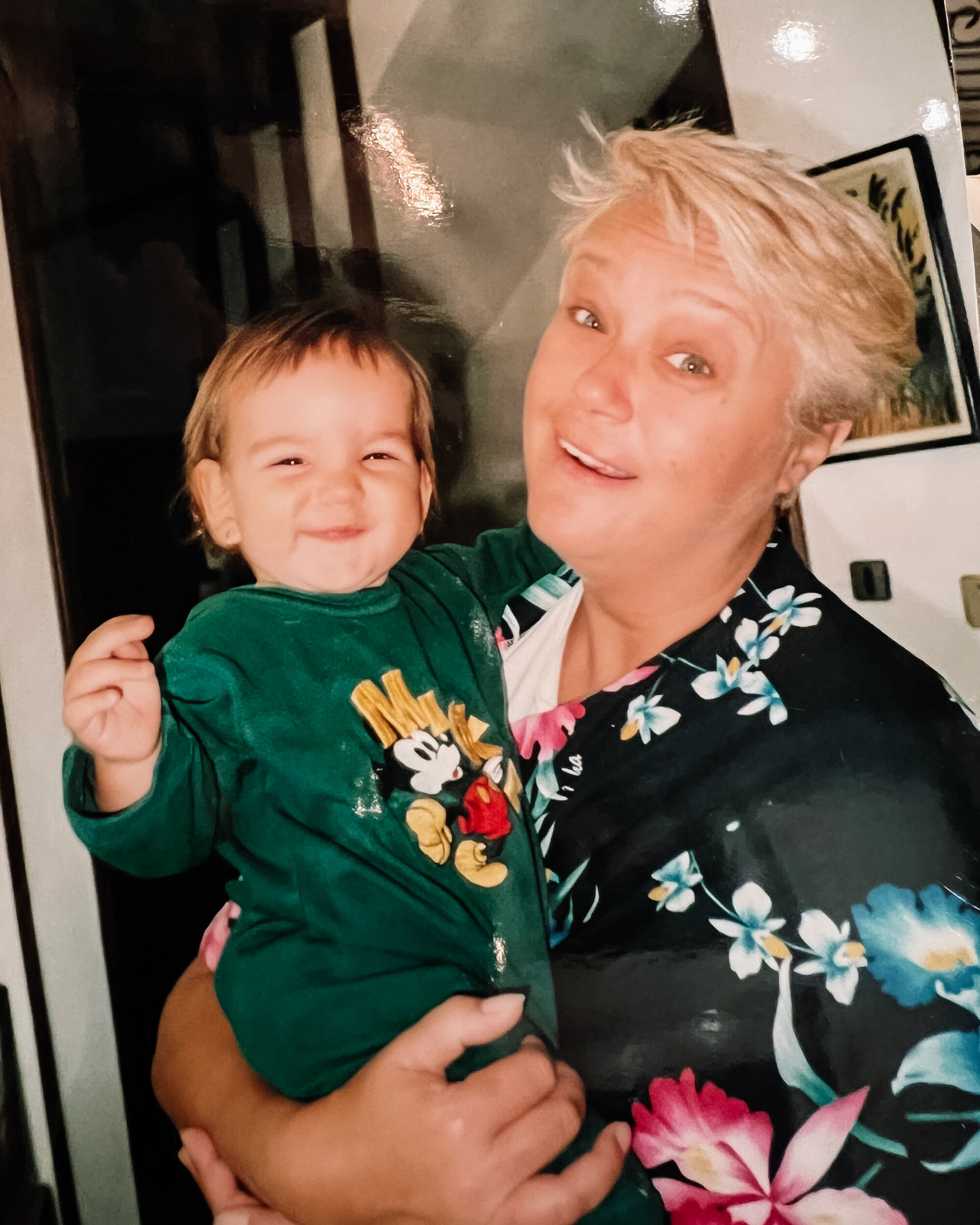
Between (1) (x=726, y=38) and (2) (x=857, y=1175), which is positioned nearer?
(2) (x=857, y=1175)

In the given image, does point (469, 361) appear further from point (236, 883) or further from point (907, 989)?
point (907, 989)

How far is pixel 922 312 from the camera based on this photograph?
86 centimetres

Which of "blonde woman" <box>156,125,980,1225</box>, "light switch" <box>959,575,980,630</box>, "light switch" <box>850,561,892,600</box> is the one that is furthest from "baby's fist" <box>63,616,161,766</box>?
"light switch" <box>959,575,980,630</box>

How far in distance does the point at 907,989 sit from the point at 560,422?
0.58m

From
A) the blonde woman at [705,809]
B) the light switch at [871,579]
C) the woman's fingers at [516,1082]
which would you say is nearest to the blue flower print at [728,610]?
the blonde woman at [705,809]

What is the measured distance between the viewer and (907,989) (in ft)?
2.49

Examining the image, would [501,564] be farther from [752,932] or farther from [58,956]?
[58,956]

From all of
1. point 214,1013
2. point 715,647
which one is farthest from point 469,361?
point 214,1013

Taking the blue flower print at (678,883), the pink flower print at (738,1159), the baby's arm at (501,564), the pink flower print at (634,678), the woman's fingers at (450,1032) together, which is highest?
the baby's arm at (501,564)

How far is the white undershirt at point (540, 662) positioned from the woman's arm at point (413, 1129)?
10.3 inches

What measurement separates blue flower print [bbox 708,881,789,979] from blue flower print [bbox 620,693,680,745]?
0.51ft

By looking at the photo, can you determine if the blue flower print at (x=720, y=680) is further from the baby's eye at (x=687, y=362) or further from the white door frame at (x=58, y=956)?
the white door frame at (x=58, y=956)

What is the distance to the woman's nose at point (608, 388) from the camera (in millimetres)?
813

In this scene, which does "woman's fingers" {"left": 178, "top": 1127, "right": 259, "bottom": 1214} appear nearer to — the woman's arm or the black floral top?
the woman's arm
